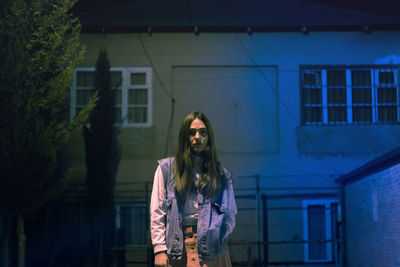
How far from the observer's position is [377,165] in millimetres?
10211

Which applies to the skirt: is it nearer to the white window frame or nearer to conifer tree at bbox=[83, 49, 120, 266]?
conifer tree at bbox=[83, 49, 120, 266]

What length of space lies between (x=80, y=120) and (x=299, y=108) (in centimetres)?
682

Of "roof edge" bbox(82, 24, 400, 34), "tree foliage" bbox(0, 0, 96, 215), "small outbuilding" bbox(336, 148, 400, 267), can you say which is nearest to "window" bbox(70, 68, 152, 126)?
"roof edge" bbox(82, 24, 400, 34)

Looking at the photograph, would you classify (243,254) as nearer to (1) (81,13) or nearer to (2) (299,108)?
(2) (299,108)

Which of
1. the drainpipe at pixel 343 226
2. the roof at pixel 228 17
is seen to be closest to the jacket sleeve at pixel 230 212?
the drainpipe at pixel 343 226

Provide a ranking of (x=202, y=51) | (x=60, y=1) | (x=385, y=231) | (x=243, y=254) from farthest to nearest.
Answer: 1. (x=202, y=51)
2. (x=243, y=254)
3. (x=60, y=1)
4. (x=385, y=231)

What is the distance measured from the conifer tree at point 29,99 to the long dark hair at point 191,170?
20.7ft

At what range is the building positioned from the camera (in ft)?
50.3

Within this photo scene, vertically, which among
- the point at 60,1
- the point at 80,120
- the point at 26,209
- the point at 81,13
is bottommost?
the point at 26,209

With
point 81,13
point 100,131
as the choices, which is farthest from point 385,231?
point 81,13

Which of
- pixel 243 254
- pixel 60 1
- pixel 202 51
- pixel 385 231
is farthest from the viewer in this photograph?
pixel 202 51

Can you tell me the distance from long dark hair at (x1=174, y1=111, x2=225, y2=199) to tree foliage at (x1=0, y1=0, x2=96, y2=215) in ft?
20.7

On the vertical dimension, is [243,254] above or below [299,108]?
below

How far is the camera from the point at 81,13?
53.2 ft
